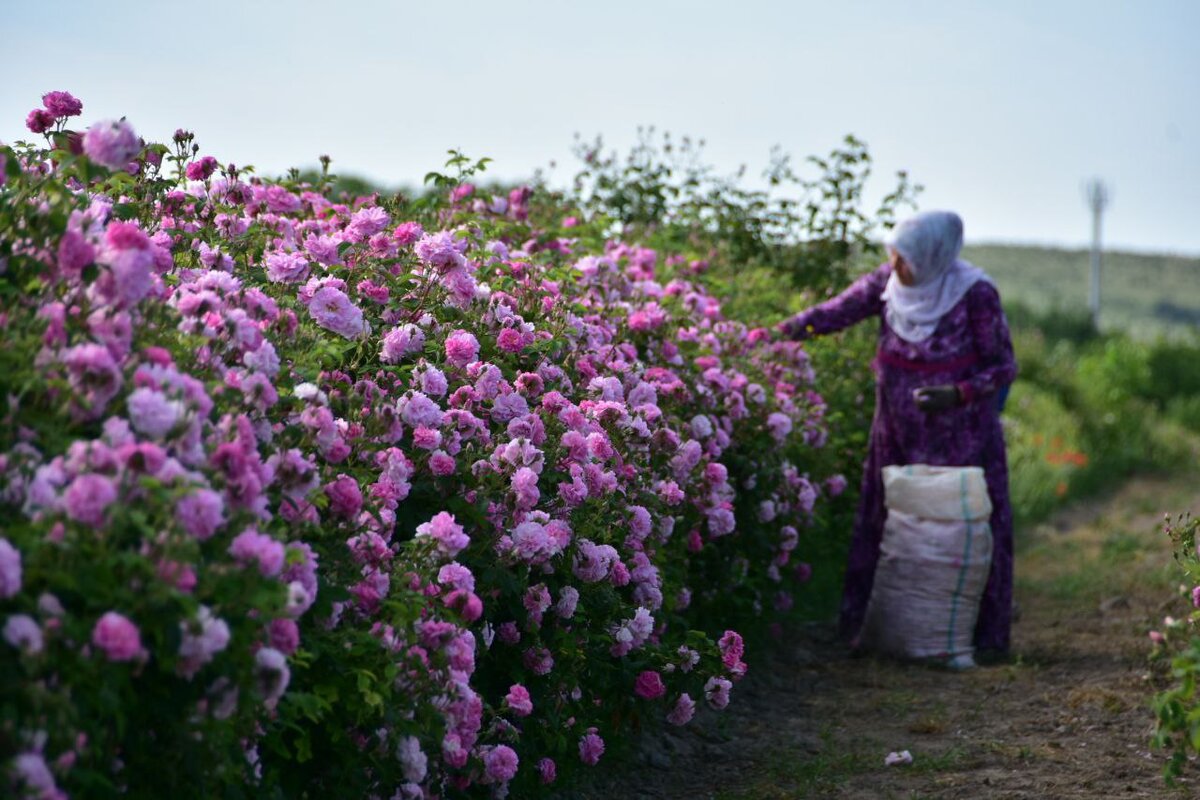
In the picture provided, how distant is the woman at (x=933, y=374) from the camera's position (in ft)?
19.0

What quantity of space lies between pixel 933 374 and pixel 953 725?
1.57 meters

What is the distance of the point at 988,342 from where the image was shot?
5777 millimetres

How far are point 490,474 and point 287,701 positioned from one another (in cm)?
85

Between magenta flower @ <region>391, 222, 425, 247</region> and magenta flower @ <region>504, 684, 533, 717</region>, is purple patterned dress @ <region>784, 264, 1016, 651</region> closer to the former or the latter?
magenta flower @ <region>391, 222, 425, 247</region>

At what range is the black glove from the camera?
18.8 ft

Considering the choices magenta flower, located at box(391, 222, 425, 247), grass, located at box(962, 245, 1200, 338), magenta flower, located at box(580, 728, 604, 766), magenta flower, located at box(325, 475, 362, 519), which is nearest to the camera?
magenta flower, located at box(325, 475, 362, 519)

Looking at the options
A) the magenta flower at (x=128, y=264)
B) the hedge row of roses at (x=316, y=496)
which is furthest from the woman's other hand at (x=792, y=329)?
the magenta flower at (x=128, y=264)

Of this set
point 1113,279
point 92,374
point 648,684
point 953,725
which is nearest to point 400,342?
point 648,684

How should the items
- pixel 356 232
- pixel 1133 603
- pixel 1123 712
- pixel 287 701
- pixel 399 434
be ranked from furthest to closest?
pixel 1133 603
pixel 1123 712
pixel 356 232
pixel 399 434
pixel 287 701

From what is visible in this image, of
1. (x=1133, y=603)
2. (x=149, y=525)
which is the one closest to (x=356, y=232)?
(x=149, y=525)

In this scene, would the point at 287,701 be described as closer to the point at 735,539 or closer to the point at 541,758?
the point at 541,758

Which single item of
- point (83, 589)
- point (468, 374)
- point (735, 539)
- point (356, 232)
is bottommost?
point (735, 539)

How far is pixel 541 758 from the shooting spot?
3547 mm

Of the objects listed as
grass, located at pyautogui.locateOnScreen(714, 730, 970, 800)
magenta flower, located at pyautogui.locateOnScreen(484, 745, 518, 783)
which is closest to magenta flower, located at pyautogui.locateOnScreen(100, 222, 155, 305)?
magenta flower, located at pyautogui.locateOnScreen(484, 745, 518, 783)
